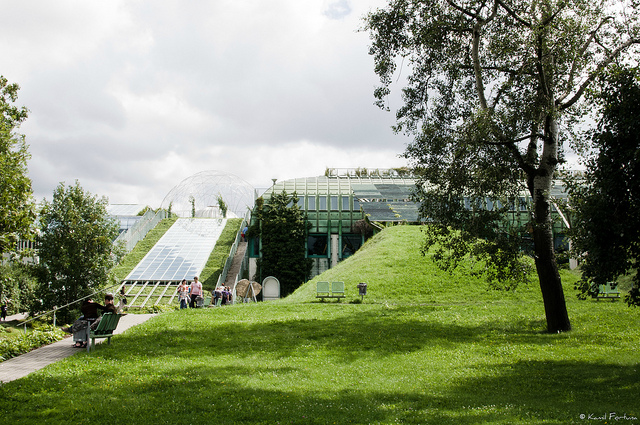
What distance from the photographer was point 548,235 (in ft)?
44.8

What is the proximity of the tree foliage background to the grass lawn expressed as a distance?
59.3ft

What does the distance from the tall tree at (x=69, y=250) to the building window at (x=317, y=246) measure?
19525 mm

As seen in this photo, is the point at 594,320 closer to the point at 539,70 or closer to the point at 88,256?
the point at 539,70

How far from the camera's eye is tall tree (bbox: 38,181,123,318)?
20672 mm

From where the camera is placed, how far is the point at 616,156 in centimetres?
882

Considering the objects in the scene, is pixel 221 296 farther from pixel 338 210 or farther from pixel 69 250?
pixel 338 210

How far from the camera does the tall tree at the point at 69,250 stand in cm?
2067

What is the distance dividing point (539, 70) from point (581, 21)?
188 centimetres

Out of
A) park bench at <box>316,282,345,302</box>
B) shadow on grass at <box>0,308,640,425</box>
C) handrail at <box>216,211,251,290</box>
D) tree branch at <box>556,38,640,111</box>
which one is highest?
tree branch at <box>556,38,640,111</box>

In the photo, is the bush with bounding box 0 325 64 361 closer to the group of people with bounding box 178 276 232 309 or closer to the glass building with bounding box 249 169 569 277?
the group of people with bounding box 178 276 232 309

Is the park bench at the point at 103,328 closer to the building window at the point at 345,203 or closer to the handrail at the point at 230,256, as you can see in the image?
the handrail at the point at 230,256

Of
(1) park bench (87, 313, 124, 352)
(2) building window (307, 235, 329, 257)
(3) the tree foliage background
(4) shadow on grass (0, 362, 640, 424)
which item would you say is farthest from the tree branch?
(2) building window (307, 235, 329, 257)

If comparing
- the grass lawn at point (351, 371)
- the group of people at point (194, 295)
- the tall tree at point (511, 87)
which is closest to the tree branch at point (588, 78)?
the tall tree at point (511, 87)

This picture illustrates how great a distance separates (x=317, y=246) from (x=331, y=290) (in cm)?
1741
